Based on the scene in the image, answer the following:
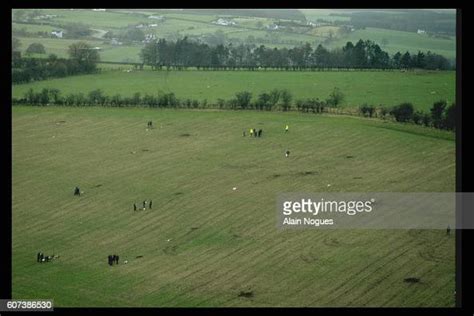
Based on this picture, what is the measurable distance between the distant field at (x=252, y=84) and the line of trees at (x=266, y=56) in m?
0.19

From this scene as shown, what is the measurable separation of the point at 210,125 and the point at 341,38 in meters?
3.04

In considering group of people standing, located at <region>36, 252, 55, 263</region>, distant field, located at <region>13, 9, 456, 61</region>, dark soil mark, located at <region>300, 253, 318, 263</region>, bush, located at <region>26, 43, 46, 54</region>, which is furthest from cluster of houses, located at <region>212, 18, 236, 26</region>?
group of people standing, located at <region>36, 252, 55, 263</region>

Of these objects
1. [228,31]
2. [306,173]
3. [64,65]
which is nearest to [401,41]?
[306,173]

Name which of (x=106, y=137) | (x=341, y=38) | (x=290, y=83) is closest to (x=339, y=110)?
(x=290, y=83)

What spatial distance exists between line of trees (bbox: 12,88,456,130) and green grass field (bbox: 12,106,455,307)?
241 millimetres

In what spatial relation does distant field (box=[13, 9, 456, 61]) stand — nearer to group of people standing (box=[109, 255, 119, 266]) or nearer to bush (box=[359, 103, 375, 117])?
bush (box=[359, 103, 375, 117])

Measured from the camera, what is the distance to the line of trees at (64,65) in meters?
15.1

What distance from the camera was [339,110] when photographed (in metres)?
16.6

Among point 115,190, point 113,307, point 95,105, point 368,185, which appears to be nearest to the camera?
point 113,307

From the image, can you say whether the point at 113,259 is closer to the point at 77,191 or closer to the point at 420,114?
the point at 77,191

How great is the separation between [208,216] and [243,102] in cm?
328

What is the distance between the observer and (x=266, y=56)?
16.0 metres

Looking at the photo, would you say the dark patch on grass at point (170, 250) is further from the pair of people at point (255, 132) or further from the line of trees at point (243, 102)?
the line of trees at point (243, 102)
